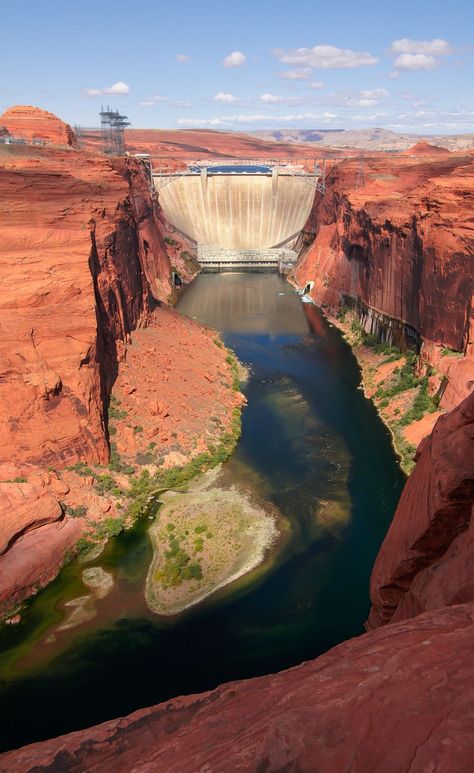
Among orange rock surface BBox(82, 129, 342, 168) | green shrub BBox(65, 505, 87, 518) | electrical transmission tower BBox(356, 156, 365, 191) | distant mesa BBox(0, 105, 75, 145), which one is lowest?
green shrub BBox(65, 505, 87, 518)

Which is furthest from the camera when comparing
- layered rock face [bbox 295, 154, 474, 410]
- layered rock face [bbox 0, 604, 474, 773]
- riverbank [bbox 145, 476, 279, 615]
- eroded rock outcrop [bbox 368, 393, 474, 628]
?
layered rock face [bbox 295, 154, 474, 410]

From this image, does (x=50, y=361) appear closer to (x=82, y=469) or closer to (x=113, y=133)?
(x=82, y=469)

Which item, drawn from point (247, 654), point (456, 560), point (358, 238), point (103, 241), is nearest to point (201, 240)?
point (358, 238)

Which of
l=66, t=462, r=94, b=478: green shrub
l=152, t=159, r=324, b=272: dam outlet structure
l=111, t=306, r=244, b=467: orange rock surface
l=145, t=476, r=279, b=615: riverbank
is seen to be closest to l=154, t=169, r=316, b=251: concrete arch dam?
l=152, t=159, r=324, b=272: dam outlet structure

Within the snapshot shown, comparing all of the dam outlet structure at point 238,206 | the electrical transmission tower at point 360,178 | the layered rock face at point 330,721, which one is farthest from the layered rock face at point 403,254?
the layered rock face at point 330,721

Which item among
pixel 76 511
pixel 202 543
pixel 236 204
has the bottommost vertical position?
pixel 202 543

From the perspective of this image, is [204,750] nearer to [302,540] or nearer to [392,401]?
[302,540]

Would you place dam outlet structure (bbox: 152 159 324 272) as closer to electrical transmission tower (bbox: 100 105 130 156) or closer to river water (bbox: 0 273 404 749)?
electrical transmission tower (bbox: 100 105 130 156)

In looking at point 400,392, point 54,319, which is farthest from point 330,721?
point 400,392
